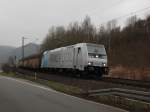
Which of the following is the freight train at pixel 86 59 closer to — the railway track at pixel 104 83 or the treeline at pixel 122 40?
the railway track at pixel 104 83

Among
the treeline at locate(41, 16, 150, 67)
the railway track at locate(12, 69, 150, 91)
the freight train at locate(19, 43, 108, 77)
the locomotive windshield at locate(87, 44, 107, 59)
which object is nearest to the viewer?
the railway track at locate(12, 69, 150, 91)

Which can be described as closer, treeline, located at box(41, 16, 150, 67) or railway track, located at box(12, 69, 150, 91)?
railway track, located at box(12, 69, 150, 91)

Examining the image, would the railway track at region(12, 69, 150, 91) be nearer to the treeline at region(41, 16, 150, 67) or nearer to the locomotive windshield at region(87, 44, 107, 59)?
the locomotive windshield at region(87, 44, 107, 59)

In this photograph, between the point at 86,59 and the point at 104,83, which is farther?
the point at 86,59

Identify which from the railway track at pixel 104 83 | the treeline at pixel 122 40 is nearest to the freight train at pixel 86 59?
the railway track at pixel 104 83

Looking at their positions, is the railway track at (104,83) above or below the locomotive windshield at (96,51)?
below

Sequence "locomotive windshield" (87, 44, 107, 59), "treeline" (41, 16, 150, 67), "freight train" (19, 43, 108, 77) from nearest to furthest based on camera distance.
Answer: "freight train" (19, 43, 108, 77) → "locomotive windshield" (87, 44, 107, 59) → "treeline" (41, 16, 150, 67)

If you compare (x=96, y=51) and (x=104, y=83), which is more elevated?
(x=96, y=51)

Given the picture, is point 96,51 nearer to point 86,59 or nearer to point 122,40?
point 86,59

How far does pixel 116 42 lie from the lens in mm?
92312

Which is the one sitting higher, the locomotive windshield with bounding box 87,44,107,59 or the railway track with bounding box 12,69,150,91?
the locomotive windshield with bounding box 87,44,107,59

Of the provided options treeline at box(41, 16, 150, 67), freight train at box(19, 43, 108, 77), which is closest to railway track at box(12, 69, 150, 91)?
freight train at box(19, 43, 108, 77)

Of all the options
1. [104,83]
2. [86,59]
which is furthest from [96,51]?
[104,83]

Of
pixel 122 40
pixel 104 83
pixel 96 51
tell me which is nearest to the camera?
pixel 104 83
